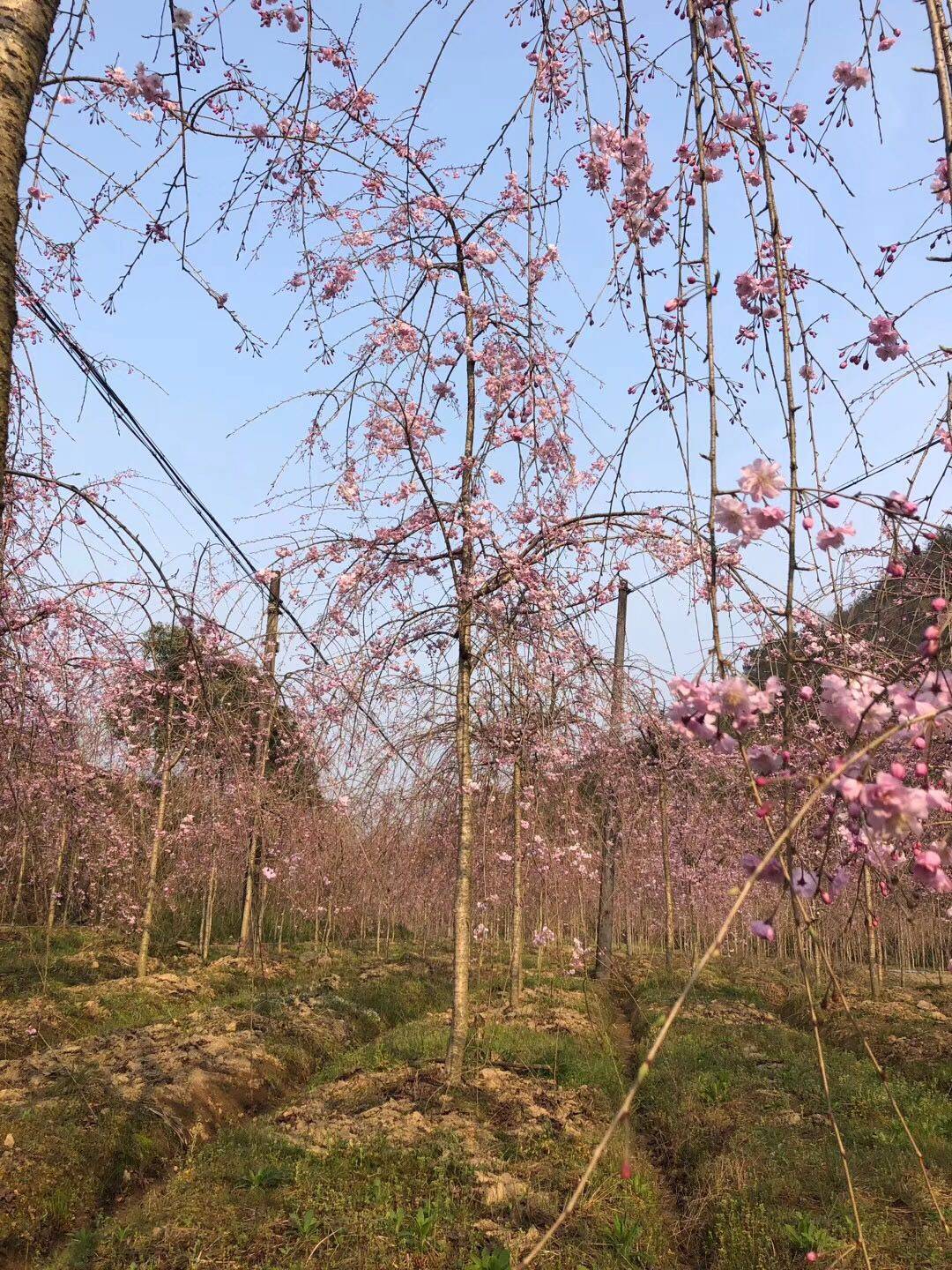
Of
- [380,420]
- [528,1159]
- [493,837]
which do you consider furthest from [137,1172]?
[380,420]

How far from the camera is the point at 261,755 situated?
9016 mm

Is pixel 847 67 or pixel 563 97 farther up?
pixel 563 97

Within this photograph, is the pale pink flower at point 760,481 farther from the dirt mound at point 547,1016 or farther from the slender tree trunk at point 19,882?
the slender tree trunk at point 19,882

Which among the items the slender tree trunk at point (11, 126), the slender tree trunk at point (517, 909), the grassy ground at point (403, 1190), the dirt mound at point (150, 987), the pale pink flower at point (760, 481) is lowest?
the grassy ground at point (403, 1190)

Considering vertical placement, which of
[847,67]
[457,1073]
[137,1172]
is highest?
[847,67]

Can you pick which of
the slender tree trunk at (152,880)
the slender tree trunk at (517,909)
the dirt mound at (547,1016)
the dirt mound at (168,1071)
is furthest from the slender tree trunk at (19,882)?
the dirt mound at (547,1016)

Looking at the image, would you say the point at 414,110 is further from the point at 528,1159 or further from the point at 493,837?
the point at 493,837

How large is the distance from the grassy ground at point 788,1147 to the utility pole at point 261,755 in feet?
10.6

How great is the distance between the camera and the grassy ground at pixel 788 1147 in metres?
3.98

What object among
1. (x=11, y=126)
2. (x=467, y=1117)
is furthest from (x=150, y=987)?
(x=11, y=126)

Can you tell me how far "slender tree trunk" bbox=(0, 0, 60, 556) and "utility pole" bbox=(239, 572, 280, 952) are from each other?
8.92 ft

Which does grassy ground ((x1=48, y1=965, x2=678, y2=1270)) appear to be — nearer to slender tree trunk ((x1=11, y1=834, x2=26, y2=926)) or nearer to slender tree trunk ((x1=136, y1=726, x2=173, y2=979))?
slender tree trunk ((x1=136, y1=726, x2=173, y2=979))

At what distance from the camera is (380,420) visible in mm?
6543

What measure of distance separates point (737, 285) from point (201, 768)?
1055 centimetres
